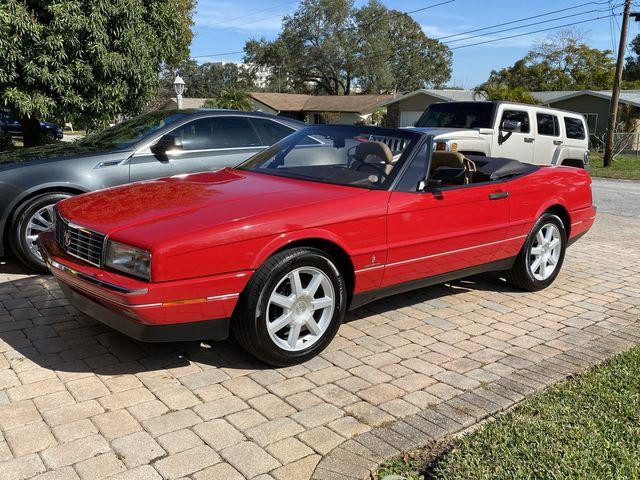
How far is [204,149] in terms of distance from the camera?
677 cm

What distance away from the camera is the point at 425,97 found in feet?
144

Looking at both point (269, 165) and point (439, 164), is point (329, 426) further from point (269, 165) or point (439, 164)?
point (439, 164)

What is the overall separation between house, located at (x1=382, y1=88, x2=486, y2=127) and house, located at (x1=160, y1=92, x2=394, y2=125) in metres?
1.19

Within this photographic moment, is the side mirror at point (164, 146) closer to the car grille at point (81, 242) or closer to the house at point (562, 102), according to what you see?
the car grille at point (81, 242)

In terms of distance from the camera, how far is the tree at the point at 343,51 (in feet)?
215

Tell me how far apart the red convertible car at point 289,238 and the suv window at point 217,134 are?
1696 mm

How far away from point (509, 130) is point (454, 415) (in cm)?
878

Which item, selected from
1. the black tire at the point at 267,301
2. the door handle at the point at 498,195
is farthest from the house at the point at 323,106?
the black tire at the point at 267,301

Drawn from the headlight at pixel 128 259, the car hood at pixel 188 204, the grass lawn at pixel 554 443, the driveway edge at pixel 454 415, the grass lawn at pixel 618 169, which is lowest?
the driveway edge at pixel 454 415

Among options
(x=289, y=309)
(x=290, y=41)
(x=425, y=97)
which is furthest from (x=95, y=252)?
(x=290, y=41)

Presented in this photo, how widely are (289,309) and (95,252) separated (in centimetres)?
125

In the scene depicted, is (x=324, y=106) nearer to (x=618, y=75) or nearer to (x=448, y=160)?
(x=618, y=75)

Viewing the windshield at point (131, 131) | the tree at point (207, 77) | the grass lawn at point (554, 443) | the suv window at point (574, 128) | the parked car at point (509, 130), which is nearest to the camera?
the grass lawn at point (554, 443)

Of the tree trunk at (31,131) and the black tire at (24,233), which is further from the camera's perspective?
the tree trunk at (31,131)
